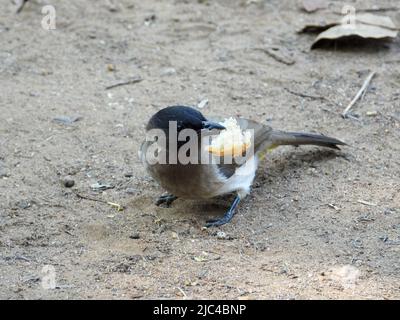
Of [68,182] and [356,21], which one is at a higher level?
[356,21]

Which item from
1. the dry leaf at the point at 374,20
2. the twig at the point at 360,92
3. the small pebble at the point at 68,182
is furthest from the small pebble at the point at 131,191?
the dry leaf at the point at 374,20

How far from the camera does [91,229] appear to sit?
537 centimetres

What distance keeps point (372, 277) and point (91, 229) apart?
202cm

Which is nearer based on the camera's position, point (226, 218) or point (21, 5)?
point (226, 218)

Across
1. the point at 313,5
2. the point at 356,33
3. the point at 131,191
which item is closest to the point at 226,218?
the point at 131,191

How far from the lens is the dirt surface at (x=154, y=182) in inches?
187

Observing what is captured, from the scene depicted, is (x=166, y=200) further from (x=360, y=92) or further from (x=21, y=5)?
(x=21, y=5)

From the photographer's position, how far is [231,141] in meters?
5.78

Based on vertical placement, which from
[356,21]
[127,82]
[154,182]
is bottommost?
[154,182]

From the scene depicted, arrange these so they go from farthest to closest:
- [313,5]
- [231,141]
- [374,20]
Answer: [313,5] < [374,20] < [231,141]

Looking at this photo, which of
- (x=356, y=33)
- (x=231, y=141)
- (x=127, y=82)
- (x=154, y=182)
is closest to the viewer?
(x=231, y=141)

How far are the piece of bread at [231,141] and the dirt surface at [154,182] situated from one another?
45 centimetres

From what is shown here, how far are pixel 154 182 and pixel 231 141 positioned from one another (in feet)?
2.65

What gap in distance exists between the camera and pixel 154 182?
6.16 m
